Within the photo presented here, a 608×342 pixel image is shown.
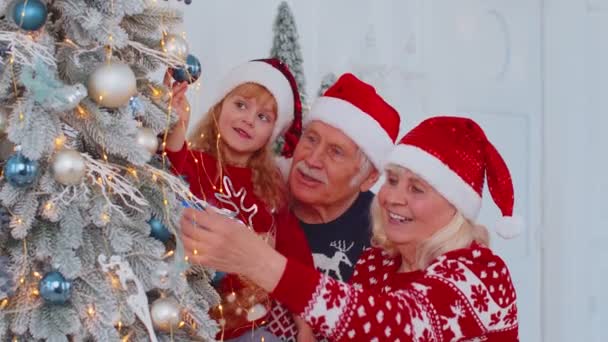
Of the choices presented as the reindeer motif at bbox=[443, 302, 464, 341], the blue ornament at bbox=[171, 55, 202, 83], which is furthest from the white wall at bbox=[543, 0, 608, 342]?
the blue ornament at bbox=[171, 55, 202, 83]

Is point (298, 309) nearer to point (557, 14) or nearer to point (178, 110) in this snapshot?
point (178, 110)

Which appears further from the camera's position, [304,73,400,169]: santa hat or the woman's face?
[304,73,400,169]: santa hat

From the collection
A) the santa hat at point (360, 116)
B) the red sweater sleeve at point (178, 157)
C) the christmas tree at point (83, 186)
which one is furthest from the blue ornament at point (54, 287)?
the santa hat at point (360, 116)

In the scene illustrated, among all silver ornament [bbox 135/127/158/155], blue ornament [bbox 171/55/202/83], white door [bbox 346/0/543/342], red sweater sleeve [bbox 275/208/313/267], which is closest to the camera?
silver ornament [bbox 135/127/158/155]

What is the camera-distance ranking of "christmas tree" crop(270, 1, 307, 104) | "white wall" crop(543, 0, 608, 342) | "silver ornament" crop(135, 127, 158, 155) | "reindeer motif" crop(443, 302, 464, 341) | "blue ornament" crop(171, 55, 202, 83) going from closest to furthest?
"silver ornament" crop(135, 127, 158, 155) → "blue ornament" crop(171, 55, 202, 83) → "reindeer motif" crop(443, 302, 464, 341) → "christmas tree" crop(270, 1, 307, 104) → "white wall" crop(543, 0, 608, 342)

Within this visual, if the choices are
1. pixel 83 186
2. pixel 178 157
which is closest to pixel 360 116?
pixel 178 157

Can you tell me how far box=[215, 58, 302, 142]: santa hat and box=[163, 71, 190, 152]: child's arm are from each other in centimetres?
48

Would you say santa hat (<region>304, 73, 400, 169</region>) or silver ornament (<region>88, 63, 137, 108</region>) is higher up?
silver ornament (<region>88, 63, 137, 108</region>)

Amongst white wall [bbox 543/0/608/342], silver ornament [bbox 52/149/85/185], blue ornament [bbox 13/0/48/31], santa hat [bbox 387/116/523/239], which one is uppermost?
blue ornament [bbox 13/0/48/31]

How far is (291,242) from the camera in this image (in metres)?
2.01

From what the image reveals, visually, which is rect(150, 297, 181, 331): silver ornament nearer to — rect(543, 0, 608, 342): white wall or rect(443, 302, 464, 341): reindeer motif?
rect(443, 302, 464, 341): reindeer motif

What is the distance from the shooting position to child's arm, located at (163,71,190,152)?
5.11 ft

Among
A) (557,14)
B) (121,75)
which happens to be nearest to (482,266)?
(121,75)

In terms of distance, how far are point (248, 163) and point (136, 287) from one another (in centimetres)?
82
